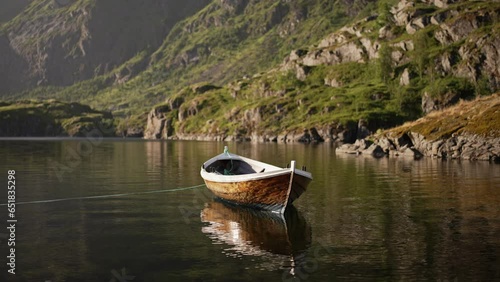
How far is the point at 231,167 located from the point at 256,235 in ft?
72.2

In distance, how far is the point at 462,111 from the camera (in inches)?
4547

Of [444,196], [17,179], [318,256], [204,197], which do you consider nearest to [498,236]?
[318,256]

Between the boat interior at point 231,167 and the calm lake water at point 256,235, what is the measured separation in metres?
3.09

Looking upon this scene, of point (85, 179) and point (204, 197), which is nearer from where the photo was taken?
point (204, 197)

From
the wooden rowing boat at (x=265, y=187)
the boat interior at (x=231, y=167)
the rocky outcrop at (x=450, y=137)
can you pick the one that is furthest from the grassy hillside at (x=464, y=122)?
the wooden rowing boat at (x=265, y=187)

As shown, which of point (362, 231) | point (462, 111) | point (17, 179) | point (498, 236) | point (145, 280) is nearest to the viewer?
point (145, 280)

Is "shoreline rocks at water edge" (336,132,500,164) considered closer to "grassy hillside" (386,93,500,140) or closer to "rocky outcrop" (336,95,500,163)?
"rocky outcrop" (336,95,500,163)

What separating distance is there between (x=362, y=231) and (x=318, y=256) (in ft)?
23.6

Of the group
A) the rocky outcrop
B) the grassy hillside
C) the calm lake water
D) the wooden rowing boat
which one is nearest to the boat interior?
the calm lake water

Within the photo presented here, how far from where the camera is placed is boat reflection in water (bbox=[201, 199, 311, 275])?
88.9ft

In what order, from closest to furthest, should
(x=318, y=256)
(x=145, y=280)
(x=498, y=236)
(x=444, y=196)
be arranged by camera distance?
1. (x=145, y=280)
2. (x=318, y=256)
3. (x=498, y=236)
4. (x=444, y=196)

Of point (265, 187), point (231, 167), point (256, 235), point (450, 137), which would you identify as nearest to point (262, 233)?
point (256, 235)

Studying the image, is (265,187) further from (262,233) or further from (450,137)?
(450,137)

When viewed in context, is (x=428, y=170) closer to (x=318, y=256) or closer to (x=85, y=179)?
(x=85, y=179)
